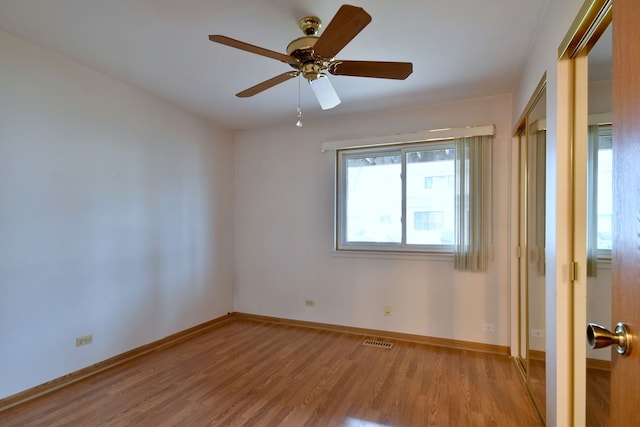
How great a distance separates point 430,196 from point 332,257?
131 cm

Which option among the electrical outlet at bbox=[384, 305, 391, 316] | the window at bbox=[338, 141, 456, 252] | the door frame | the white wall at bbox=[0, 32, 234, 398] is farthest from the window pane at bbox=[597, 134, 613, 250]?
the white wall at bbox=[0, 32, 234, 398]

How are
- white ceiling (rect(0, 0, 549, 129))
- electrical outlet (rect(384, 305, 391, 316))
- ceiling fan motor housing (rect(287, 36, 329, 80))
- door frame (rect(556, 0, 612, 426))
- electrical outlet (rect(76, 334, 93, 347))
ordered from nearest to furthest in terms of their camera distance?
door frame (rect(556, 0, 612, 426)) < ceiling fan motor housing (rect(287, 36, 329, 80)) < white ceiling (rect(0, 0, 549, 129)) < electrical outlet (rect(76, 334, 93, 347)) < electrical outlet (rect(384, 305, 391, 316))

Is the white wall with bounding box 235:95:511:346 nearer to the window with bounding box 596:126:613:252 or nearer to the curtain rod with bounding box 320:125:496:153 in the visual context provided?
the curtain rod with bounding box 320:125:496:153

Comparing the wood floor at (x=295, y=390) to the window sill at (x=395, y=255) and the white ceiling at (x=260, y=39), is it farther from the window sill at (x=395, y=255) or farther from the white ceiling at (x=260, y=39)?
the white ceiling at (x=260, y=39)

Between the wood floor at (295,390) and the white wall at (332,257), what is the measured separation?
41 centimetres

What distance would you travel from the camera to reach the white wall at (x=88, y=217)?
216 centimetres

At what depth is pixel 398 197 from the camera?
348cm

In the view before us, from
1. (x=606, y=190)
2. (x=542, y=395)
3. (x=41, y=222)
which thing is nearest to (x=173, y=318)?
(x=41, y=222)

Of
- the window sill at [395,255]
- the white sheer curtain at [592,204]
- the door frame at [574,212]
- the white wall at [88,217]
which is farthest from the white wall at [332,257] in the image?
the white sheer curtain at [592,204]

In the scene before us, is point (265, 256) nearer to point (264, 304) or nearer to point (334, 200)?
point (264, 304)

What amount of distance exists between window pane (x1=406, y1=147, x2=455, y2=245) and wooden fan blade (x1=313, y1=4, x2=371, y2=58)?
201cm

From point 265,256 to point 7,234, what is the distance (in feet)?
8.14

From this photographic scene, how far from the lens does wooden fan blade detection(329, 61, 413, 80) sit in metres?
1.77

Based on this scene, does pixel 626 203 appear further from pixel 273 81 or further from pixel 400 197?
pixel 400 197
